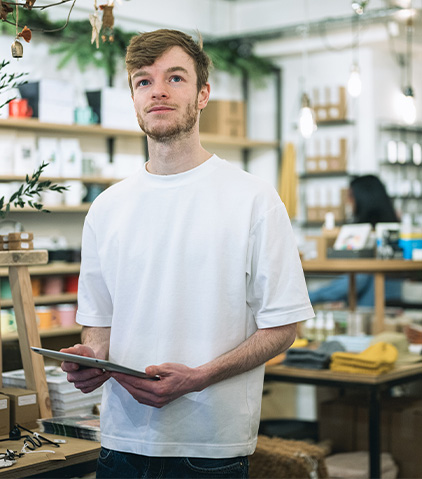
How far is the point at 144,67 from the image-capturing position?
1.84m

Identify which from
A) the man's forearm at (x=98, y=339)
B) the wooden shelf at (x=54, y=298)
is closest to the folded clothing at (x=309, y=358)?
the man's forearm at (x=98, y=339)

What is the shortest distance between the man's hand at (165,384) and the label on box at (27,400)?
2.67 feet

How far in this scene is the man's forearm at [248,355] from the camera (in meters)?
1.70

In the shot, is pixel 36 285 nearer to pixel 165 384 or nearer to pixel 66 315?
pixel 66 315

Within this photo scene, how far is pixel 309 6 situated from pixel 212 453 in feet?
24.9

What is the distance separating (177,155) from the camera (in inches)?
72.6

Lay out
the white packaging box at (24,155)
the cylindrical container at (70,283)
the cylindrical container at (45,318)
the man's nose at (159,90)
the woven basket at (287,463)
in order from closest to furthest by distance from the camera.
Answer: the man's nose at (159,90)
the woven basket at (287,463)
the cylindrical container at (45,318)
the white packaging box at (24,155)
the cylindrical container at (70,283)

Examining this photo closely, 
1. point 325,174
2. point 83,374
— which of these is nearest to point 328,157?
point 325,174

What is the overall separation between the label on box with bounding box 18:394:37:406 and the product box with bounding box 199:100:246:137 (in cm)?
608

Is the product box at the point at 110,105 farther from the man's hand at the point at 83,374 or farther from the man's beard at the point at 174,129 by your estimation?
the man's hand at the point at 83,374

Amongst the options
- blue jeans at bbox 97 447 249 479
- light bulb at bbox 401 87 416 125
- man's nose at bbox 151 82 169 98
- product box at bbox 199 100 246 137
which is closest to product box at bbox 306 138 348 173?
product box at bbox 199 100 246 137

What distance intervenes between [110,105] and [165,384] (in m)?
5.74

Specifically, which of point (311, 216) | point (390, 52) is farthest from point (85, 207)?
point (390, 52)

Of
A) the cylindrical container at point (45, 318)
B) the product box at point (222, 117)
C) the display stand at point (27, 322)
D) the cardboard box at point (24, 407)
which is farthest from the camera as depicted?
the product box at point (222, 117)
